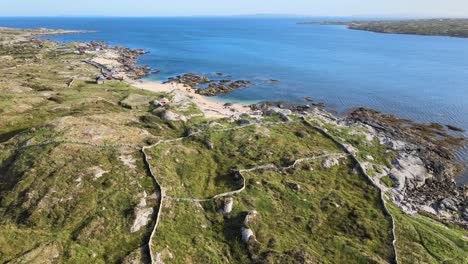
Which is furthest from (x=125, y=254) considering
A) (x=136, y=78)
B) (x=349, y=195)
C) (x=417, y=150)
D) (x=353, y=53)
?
(x=353, y=53)

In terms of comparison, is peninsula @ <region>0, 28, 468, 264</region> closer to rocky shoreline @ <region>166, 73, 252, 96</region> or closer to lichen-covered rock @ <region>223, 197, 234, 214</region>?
lichen-covered rock @ <region>223, 197, 234, 214</region>

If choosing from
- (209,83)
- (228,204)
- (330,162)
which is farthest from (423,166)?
(209,83)

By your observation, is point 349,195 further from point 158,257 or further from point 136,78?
point 136,78

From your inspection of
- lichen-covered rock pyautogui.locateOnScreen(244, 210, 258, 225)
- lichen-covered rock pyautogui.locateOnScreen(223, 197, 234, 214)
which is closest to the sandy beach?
lichen-covered rock pyautogui.locateOnScreen(223, 197, 234, 214)

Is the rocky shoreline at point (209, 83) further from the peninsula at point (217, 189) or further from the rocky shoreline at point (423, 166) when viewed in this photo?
the rocky shoreline at point (423, 166)

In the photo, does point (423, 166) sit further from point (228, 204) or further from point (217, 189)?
point (228, 204)

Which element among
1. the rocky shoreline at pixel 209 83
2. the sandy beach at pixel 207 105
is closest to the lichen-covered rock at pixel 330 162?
the sandy beach at pixel 207 105
